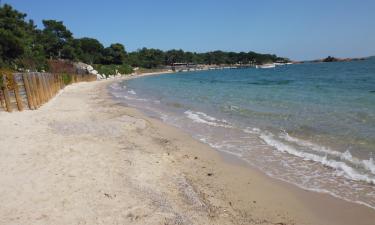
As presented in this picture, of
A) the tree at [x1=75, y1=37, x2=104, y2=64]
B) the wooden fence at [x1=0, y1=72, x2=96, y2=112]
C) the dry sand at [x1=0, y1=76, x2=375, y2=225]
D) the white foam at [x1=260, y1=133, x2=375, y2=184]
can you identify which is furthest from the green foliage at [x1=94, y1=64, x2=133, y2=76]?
the white foam at [x1=260, y1=133, x2=375, y2=184]

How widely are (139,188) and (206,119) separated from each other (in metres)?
9.23

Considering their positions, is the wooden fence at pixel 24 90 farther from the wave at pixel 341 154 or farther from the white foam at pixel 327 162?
the wave at pixel 341 154

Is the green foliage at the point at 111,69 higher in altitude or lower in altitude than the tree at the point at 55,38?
lower

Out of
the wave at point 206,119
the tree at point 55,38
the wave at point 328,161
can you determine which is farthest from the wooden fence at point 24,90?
the tree at point 55,38

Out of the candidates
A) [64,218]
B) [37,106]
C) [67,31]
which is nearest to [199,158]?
[64,218]

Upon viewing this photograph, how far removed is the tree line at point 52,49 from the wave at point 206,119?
2358cm

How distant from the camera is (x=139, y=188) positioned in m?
6.31

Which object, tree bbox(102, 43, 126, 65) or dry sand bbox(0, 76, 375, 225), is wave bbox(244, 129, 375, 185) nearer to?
dry sand bbox(0, 76, 375, 225)

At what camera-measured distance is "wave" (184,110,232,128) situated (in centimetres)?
1376

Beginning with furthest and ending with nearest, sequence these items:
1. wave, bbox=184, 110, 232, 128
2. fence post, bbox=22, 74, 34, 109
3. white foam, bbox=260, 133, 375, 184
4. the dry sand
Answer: fence post, bbox=22, 74, 34, 109 → wave, bbox=184, 110, 232, 128 → white foam, bbox=260, 133, 375, 184 → the dry sand

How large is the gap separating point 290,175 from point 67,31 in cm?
8651

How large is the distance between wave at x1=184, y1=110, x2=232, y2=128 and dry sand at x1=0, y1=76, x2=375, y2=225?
3.70 meters

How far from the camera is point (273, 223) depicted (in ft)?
17.0

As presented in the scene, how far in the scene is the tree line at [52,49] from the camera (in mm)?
37281
